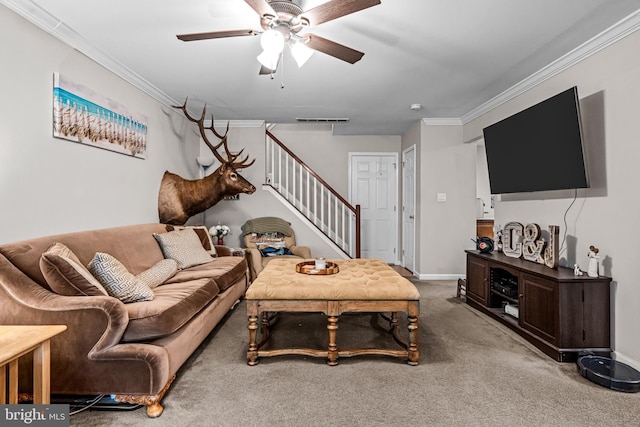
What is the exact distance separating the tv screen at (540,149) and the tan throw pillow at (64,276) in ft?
11.2

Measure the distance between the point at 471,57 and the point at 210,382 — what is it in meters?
3.23

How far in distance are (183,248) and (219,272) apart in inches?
22.6

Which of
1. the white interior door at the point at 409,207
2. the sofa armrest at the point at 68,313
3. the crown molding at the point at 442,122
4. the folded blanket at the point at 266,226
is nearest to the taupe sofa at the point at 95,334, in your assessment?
the sofa armrest at the point at 68,313

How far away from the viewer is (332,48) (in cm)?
225

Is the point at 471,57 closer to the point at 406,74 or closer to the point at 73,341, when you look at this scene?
the point at 406,74

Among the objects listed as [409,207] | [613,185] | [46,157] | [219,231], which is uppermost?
[46,157]

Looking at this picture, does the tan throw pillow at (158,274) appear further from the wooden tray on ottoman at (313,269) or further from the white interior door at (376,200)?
the white interior door at (376,200)

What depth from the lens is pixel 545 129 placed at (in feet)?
9.55

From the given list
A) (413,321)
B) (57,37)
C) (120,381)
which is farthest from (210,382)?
(57,37)

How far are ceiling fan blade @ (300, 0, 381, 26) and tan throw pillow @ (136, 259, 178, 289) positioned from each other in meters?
2.12

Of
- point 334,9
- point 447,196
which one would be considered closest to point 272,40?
point 334,9

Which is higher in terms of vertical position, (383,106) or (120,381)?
(383,106)

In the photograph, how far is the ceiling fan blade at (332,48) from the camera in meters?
2.15

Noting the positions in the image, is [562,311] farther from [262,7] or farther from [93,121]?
[93,121]
